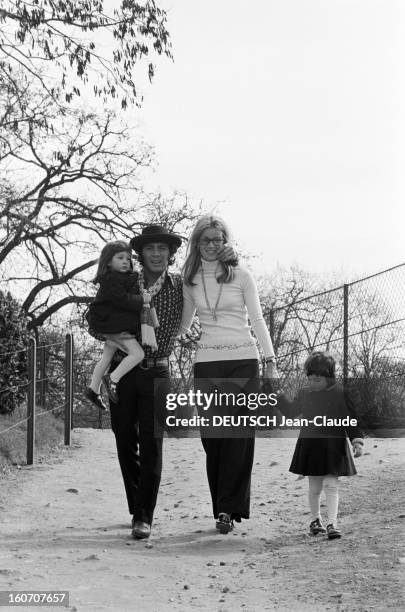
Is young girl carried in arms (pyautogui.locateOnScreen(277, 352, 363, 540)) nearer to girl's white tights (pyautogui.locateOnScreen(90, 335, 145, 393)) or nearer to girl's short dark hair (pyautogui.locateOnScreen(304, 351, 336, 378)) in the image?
girl's short dark hair (pyautogui.locateOnScreen(304, 351, 336, 378))

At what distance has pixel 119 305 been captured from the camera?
19.2 ft

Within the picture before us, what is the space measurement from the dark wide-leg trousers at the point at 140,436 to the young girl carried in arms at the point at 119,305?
0.31 feet

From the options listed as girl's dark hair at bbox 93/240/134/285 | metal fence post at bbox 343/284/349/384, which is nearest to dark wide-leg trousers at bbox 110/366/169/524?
girl's dark hair at bbox 93/240/134/285

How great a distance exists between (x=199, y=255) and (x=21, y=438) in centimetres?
613

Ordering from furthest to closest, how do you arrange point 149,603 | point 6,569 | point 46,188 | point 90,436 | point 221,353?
point 46,188 < point 90,436 < point 221,353 < point 6,569 < point 149,603

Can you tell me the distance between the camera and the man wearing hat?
5820 millimetres

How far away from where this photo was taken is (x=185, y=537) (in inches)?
236

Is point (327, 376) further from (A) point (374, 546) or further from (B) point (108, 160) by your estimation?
(B) point (108, 160)

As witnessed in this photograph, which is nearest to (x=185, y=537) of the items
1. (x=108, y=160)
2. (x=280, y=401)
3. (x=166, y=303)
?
(x=280, y=401)

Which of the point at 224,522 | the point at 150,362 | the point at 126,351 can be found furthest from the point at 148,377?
the point at 224,522

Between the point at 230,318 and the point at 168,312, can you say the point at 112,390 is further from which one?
the point at 230,318

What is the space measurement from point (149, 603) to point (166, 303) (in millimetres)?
2114

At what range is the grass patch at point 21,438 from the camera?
9.96 m

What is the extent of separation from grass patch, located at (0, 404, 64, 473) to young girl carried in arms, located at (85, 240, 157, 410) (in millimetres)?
3612
